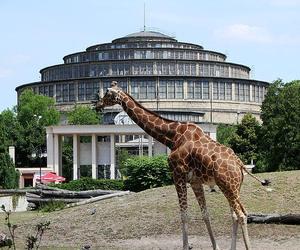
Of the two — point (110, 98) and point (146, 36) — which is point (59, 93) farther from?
point (110, 98)

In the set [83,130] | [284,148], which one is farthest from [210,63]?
[284,148]

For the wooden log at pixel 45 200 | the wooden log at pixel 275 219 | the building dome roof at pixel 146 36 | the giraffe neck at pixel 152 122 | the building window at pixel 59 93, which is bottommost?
the wooden log at pixel 45 200

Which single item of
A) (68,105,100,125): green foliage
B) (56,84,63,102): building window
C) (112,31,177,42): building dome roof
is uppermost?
(112,31,177,42): building dome roof

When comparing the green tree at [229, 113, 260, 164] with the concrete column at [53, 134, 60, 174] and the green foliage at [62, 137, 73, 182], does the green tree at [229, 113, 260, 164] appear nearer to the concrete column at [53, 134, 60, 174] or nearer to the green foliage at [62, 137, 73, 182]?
the concrete column at [53, 134, 60, 174]

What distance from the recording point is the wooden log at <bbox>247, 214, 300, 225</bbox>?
22.0m

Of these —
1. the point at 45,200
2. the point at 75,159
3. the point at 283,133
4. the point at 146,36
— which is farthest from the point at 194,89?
the point at 45,200

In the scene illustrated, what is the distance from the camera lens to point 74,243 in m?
22.2

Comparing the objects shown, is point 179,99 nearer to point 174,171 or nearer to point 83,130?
point 83,130

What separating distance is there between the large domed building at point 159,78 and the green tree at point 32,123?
11892 millimetres

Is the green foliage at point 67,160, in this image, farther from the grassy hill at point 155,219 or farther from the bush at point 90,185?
the grassy hill at point 155,219

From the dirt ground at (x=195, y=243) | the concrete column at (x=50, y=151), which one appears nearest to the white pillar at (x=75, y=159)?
the concrete column at (x=50, y=151)

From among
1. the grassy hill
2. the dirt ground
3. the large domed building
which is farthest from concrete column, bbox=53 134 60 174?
the dirt ground

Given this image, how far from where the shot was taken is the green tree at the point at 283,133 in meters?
62.2

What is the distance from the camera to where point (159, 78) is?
439ft
